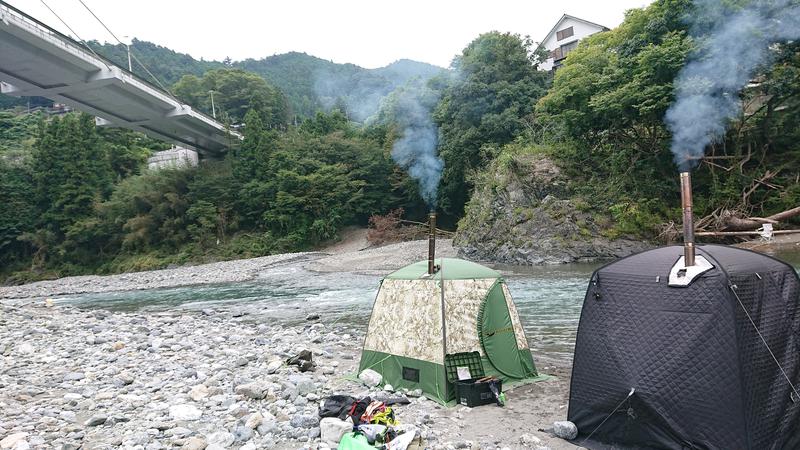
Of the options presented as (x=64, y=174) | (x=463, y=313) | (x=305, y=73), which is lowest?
(x=463, y=313)

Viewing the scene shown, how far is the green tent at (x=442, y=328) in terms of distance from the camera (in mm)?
6195

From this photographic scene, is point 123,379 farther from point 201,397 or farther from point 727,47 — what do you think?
point 727,47

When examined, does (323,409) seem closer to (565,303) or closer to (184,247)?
(565,303)

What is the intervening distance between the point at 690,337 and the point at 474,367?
278 centimetres

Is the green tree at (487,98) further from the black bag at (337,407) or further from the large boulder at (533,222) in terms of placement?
the black bag at (337,407)

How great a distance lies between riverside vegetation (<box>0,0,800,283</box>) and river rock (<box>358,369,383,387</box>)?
17.7 meters

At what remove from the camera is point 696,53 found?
18.5 metres

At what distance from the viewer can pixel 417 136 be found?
137 ft

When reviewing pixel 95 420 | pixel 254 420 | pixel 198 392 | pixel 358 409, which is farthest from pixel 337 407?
pixel 95 420

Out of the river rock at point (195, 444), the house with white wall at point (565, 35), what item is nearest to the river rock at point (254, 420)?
the river rock at point (195, 444)

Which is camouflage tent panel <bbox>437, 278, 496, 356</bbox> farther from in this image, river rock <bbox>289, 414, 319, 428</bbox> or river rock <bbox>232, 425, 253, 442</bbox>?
river rock <bbox>232, 425, 253, 442</bbox>

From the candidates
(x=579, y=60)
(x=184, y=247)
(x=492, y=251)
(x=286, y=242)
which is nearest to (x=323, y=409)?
(x=492, y=251)

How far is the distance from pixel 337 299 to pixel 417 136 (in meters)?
27.3

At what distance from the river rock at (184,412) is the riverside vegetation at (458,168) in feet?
64.2
